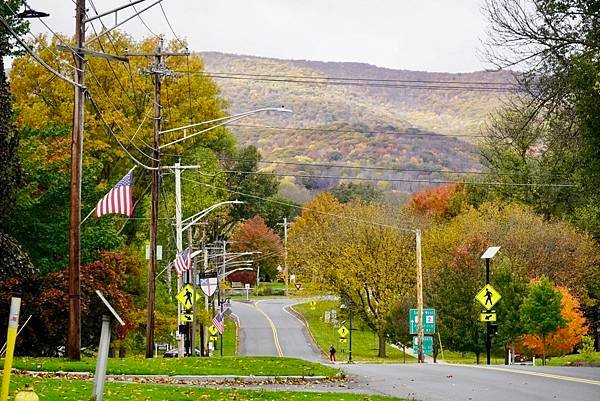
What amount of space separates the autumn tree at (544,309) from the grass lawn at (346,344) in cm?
2029

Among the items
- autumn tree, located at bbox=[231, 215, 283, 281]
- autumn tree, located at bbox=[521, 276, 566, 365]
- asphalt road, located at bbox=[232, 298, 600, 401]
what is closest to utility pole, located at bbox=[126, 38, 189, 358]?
asphalt road, located at bbox=[232, 298, 600, 401]

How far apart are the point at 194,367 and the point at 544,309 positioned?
93.1 feet

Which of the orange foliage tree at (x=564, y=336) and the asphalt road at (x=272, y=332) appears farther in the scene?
the asphalt road at (x=272, y=332)

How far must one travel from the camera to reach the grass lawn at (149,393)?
18.7 meters

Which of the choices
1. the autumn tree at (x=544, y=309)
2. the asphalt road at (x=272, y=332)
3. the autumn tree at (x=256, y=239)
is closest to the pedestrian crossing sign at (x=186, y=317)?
the autumn tree at (x=544, y=309)

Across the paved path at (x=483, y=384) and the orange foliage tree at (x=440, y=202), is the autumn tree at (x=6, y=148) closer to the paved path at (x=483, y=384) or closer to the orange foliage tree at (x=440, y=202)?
the paved path at (x=483, y=384)

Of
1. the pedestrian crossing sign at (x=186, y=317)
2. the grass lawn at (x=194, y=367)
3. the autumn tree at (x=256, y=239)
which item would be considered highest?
the autumn tree at (x=256, y=239)

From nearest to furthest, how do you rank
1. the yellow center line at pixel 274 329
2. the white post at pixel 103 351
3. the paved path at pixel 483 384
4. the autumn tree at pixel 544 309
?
the white post at pixel 103 351 → the paved path at pixel 483 384 → the autumn tree at pixel 544 309 → the yellow center line at pixel 274 329

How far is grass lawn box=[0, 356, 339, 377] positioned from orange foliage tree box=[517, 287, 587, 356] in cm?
2804

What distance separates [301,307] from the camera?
119 metres

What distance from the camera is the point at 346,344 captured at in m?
87.9

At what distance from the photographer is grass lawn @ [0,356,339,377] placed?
27156 millimetres

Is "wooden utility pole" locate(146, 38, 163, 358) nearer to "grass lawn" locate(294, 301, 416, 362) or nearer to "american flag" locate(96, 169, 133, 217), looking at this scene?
"american flag" locate(96, 169, 133, 217)

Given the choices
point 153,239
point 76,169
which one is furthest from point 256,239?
point 76,169
